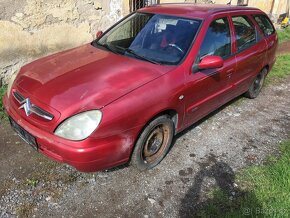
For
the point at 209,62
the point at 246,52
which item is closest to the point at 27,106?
the point at 209,62

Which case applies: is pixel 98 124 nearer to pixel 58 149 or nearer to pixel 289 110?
pixel 58 149

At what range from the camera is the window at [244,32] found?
4.32 m

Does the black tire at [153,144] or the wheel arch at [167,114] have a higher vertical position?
the wheel arch at [167,114]

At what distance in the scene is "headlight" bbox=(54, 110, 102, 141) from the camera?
272cm

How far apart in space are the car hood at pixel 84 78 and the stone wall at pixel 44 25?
1.69 metres

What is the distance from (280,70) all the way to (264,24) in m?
2.17

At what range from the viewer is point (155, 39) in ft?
12.2

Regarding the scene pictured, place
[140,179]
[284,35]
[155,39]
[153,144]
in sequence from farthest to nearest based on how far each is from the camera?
1. [284,35]
2. [155,39]
3. [153,144]
4. [140,179]

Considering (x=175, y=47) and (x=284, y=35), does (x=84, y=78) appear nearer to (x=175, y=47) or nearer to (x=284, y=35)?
(x=175, y=47)

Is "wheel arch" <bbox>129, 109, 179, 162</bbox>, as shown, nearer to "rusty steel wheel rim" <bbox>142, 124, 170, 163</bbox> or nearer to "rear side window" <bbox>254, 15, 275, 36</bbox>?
"rusty steel wheel rim" <bbox>142, 124, 170, 163</bbox>

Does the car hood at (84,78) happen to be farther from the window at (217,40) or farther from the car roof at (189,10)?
the car roof at (189,10)

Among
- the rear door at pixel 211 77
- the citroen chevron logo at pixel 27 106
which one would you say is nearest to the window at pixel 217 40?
the rear door at pixel 211 77

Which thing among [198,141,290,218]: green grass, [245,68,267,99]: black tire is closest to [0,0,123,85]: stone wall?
[245,68,267,99]: black tire

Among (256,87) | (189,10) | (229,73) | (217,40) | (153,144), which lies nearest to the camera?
(153,144)
